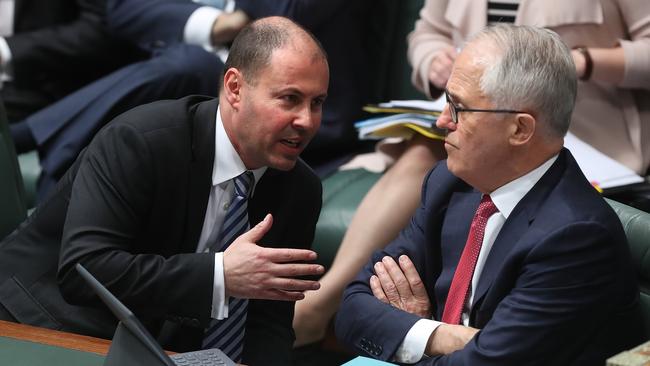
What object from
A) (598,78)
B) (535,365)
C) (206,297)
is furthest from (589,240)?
(598,78)

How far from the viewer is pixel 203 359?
186 centimetres

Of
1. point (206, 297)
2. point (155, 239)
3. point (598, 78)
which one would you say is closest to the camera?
point (206, 297)

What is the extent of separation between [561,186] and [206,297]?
66cm

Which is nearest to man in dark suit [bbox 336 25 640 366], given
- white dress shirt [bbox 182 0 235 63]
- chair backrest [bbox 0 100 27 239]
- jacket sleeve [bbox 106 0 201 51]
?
chair backrest [bbox 0 100 27 239]

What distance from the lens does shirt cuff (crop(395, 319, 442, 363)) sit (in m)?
2.07

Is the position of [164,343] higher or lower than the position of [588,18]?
lower

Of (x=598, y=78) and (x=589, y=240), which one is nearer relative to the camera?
(x=589, y=240)

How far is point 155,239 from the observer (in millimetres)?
2307

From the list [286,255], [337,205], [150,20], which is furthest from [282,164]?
[150,20]

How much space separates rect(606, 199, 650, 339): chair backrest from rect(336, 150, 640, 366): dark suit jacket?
0.08 ft

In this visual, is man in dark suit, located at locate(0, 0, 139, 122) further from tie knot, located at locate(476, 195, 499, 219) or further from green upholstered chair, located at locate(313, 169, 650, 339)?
tie knot, located at locate(476, 195, 499, 219)

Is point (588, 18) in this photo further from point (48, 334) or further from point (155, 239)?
point (48, 334)

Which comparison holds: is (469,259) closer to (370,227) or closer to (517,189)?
(517,189)

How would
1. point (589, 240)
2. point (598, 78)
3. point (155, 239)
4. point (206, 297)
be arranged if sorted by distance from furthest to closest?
point (598, 78) < point (155, 239) < point (206, 297) < point (589, 240)
